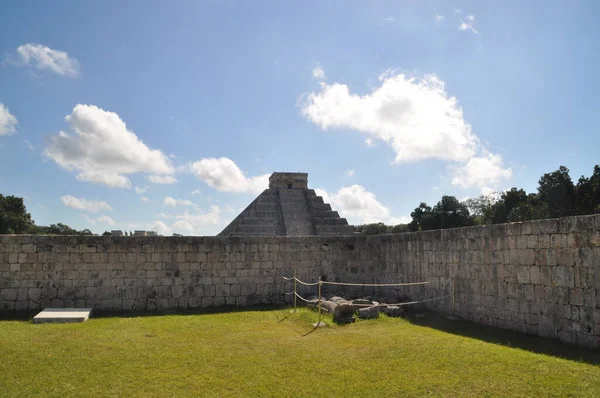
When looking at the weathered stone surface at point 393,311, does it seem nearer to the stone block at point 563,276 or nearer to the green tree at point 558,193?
the stone block at point 563,276

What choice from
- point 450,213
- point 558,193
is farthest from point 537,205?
point 450,213

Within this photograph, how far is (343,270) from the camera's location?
14.6m

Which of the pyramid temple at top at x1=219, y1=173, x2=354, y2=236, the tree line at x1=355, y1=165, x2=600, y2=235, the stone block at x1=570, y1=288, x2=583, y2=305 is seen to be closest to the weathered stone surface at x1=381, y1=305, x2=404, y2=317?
the stone block at x1=570, y1=288, x2=583, y2=305

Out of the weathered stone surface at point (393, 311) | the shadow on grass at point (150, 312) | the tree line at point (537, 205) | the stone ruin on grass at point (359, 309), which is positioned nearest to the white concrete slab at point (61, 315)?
the shadow on grass at point (150, 312)

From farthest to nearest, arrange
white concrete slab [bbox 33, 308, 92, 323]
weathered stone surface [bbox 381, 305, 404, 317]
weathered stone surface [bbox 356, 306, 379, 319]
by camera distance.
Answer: weathered stone surface [bbox 381, 305, 404, 317]
white concrete slab [bbox 33, 308, 92, 323]
weathered stone surface [bbox 356, 306, 379, 319]

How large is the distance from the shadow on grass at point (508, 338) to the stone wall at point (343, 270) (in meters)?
0.20

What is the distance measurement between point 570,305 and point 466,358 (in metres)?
2.10

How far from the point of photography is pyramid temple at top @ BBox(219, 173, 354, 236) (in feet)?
86.3

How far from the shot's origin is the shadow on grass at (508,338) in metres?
6.57

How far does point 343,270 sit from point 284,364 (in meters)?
7.90

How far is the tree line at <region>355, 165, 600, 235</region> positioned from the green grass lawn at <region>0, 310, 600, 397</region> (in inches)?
1140

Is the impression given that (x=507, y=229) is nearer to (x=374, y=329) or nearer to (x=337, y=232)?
(x=374, y=329)

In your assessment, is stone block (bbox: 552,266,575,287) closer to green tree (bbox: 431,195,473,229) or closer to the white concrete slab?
the white concrete slab

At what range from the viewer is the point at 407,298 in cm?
1238
